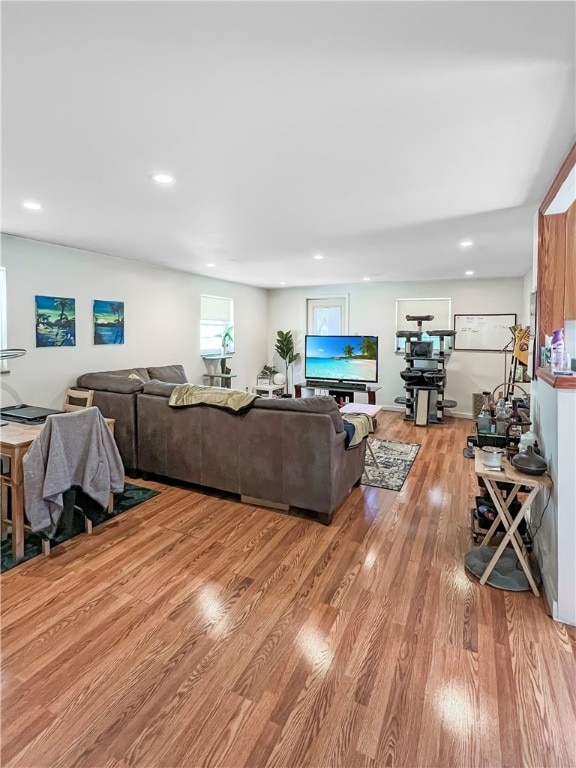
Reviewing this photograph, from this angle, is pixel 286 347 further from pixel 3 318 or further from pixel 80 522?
pixel 80 522

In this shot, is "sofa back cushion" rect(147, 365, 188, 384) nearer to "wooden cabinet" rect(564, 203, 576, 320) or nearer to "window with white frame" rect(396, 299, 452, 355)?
"window with white frame" rect(396, 299, 452, 355)

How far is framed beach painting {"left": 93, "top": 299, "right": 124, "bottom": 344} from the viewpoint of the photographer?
4.71 metres

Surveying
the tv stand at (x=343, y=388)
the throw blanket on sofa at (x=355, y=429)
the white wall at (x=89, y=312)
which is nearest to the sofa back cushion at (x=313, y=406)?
the throw blanket on sofa at (x=355, y=429)

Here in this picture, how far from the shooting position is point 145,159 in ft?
7.05

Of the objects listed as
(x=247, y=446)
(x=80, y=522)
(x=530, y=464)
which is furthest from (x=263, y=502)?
(x=530, y=464)

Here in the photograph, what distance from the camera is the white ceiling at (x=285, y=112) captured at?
119 cm

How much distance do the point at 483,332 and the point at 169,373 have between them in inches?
205

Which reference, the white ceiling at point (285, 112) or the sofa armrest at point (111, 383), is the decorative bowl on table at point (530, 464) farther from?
the sofa armrest at point (111, 383)

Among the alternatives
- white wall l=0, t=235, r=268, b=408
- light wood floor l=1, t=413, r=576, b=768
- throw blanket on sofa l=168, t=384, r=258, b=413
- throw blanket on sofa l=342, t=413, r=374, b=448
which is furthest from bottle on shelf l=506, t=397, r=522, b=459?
white wall l=0, t=235, r=268, b=408

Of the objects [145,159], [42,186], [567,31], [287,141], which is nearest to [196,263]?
[42,186]

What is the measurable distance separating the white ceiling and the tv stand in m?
3.19

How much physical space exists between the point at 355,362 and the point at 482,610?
15.5 ft

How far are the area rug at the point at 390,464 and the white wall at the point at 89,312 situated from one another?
3210 millimetres

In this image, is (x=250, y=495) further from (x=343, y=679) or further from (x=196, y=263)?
(x=196, y=263)
